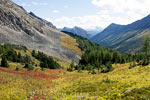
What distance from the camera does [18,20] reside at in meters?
158

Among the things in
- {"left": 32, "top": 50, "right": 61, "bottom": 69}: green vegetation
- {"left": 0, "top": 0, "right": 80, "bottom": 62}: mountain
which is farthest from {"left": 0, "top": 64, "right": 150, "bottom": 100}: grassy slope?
{"left": 0, "top": 0, "right": 80, "bottom": 62}: mountain

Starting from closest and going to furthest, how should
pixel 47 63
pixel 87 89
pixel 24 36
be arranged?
pixel 87 89 → pixel 47 63 → pixel 24 36

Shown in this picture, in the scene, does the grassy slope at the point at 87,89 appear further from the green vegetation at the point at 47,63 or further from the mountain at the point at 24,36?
the mountain at the point at 24,36

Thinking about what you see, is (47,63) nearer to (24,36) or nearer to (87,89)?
(87,89)

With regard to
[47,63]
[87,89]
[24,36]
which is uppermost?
[24,36]

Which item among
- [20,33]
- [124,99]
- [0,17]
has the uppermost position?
[0,17]

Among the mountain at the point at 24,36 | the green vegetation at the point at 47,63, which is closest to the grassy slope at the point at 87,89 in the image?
the green vegetation at the point at 47,63

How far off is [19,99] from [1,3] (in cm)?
16824

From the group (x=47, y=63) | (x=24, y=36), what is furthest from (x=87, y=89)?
(x=24, y=36)

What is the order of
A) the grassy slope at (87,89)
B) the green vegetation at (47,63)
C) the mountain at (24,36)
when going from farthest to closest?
the mountain at (24,36) < the green vegetation at (47,63) < the grassy slope at (87,89)

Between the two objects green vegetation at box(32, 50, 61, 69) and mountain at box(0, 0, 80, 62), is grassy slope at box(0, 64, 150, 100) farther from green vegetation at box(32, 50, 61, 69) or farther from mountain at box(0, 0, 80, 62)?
mountain at box(0, 0, 80, 62)

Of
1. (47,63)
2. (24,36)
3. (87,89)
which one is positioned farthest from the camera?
(24,36)

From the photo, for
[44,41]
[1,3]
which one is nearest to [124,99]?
[44,41]

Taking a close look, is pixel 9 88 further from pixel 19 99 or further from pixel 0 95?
pixel 19 99
